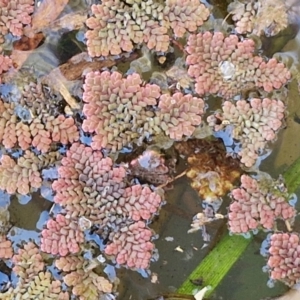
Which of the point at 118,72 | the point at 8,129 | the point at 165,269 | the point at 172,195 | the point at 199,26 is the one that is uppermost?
the point at 199,26

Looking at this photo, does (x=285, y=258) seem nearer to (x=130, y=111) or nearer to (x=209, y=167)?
(x=209, y=167)

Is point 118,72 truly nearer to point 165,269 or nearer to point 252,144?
point 252,144

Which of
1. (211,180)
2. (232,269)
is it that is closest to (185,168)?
(211,180)

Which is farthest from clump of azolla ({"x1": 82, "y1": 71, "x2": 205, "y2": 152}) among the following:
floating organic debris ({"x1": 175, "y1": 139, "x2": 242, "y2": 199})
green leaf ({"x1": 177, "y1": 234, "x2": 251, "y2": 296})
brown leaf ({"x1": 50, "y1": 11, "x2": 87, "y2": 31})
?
green leaf ({"x1": 177, "y1": 234, "x2": 251, "y2": 296})

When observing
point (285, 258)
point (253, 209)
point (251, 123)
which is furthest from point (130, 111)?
point (285, 258)

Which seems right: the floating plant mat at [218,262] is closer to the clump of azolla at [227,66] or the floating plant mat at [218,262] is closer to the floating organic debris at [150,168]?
the floating organic debris at [150,168]

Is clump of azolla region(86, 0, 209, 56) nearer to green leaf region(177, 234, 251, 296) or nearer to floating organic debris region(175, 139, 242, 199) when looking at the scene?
floating organic debris region(175, 139, 242, 199)
